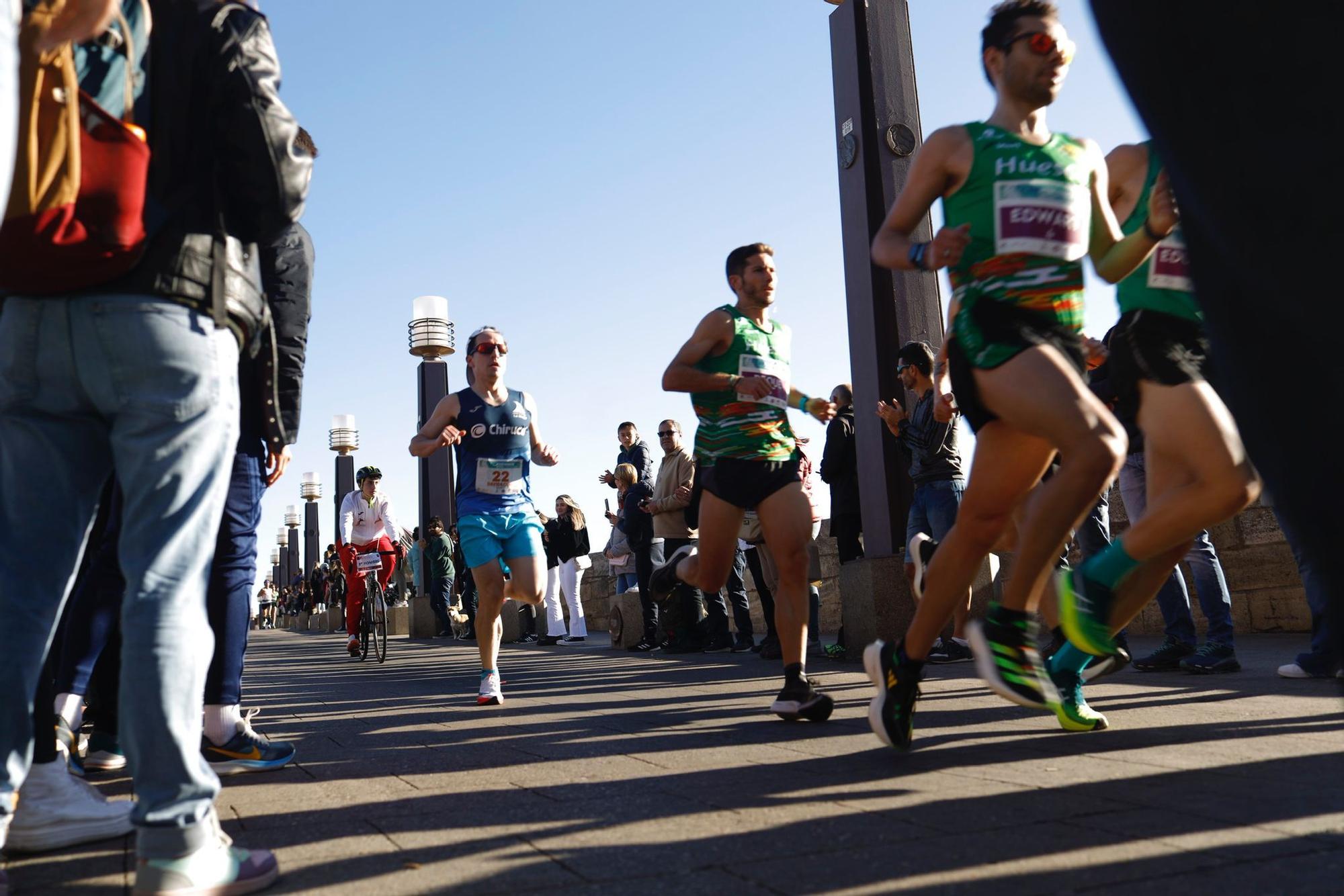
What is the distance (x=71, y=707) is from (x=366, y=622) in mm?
8607

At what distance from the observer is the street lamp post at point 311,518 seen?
38531mm

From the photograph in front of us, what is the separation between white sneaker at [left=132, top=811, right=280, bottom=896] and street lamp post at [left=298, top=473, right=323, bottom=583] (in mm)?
37952

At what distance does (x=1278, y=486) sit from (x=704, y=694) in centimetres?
500

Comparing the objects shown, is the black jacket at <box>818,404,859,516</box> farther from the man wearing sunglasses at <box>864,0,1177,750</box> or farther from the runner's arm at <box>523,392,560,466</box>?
the man wearing sunglasses at <box>864,0,1177,750</box>

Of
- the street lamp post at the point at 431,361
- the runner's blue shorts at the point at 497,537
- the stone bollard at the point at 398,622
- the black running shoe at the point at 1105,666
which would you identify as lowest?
the black running shoe at the point at 1105,666

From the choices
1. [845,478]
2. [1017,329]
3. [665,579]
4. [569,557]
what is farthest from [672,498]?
[1017,329]

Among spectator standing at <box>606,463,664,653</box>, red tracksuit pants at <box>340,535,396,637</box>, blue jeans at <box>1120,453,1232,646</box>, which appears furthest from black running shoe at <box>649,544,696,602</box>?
red tracksuit pants at <box>340,535,396,637</box>

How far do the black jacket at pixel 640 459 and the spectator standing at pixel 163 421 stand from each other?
9.04 metres

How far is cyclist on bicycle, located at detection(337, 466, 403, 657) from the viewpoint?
41.4 feet

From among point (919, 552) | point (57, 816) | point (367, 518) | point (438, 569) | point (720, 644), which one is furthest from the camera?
point (438, 569)

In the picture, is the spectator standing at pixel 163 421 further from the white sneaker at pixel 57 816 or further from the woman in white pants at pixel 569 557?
the woman in white pants at pixel 569 557

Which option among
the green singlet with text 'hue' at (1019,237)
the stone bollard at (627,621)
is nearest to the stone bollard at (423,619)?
the stone bollard at (627,621)

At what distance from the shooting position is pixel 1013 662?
3139 millimetres

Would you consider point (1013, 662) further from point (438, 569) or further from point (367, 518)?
point (438, 569)
